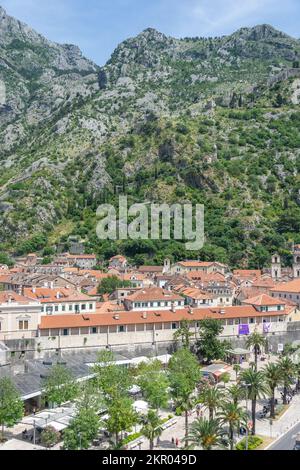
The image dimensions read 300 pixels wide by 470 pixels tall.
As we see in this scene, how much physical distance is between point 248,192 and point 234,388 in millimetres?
120230

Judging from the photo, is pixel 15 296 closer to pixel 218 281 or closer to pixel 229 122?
pixel 218 281

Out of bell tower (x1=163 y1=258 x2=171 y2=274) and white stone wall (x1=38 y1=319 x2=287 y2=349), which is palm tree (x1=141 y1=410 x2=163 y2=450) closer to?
white stone wall (x1=38 y1=319 x2=287 y2=349)

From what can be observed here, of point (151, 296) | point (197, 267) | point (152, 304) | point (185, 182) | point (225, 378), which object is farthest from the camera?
point (185, 182)

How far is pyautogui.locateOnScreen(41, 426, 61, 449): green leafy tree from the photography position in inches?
1496

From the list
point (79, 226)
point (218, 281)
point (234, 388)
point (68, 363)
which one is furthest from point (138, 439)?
point (79, 226)

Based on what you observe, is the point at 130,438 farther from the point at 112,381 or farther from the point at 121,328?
the point at 121,328

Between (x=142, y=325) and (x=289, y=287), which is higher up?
(x=289, y=287)

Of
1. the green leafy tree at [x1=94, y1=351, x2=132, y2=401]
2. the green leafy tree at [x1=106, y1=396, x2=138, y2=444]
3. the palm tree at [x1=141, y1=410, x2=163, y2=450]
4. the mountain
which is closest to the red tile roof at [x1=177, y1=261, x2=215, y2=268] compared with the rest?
the mountain

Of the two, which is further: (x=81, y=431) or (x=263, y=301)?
(x=263, y=301)

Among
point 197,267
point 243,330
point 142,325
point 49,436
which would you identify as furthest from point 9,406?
point 197,267

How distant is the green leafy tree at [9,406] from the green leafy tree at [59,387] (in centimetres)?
305

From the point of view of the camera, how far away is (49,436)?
125 feet

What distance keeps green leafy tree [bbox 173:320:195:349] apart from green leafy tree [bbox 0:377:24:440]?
23.7 m

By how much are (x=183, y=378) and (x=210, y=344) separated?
1560cm
